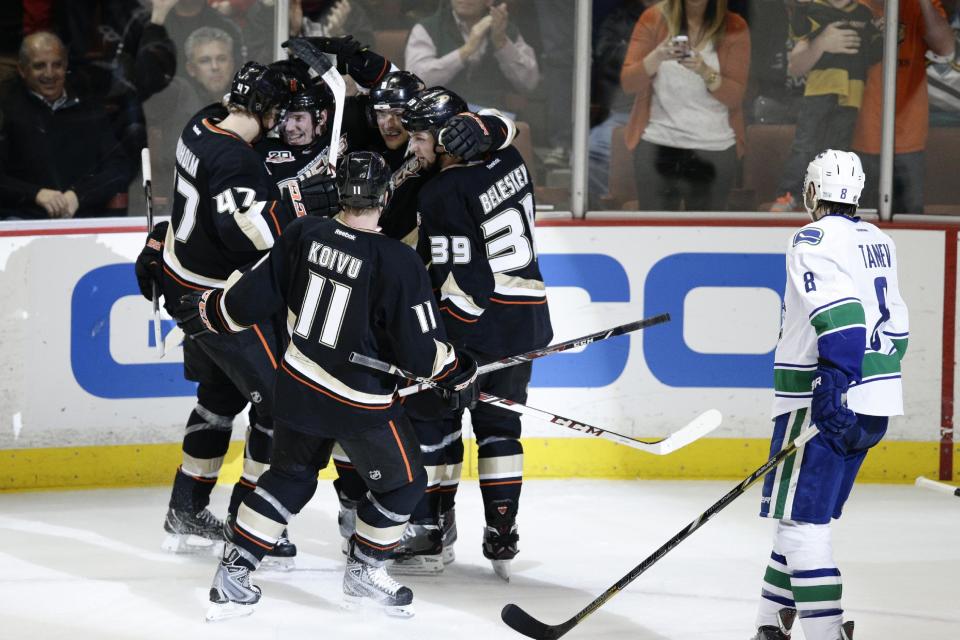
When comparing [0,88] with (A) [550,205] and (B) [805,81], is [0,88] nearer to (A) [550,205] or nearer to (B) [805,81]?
(A) [550,205]

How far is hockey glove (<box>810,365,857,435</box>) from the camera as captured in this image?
2.96m

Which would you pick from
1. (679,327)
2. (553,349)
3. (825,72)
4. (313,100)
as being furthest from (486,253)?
(825,72)

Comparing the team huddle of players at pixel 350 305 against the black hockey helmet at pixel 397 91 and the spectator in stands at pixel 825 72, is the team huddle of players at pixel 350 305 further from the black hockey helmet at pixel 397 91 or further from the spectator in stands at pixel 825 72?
the spectator in stands at pixel 825 72

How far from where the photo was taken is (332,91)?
399cm

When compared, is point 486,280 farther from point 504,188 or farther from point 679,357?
point 679,357

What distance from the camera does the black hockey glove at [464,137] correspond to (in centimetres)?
367

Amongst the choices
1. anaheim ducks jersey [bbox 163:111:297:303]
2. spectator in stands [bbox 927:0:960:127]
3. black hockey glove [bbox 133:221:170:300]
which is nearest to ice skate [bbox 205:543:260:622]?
anaheim ducks jersey [bbox 163:111:297:303]

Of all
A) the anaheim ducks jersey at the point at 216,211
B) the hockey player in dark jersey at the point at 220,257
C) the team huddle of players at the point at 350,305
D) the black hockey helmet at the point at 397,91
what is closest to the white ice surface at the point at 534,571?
the team huddle of players at the point at 350,305

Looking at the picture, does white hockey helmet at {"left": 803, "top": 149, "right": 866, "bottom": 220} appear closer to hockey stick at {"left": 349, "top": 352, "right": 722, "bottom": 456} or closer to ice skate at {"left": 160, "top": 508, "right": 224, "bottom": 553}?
hockey stick at {"left": 349, "top": 352, "right": 722, "bottom": 456}

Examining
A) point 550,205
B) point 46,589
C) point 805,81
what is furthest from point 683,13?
point 46,589

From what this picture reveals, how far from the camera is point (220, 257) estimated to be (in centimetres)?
394

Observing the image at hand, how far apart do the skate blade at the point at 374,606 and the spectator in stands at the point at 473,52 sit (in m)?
2.15

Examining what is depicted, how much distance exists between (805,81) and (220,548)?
271cm

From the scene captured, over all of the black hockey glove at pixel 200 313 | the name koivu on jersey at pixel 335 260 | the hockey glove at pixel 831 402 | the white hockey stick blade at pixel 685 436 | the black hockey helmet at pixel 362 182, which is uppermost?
the black hockey helmet at pixel 362 182
